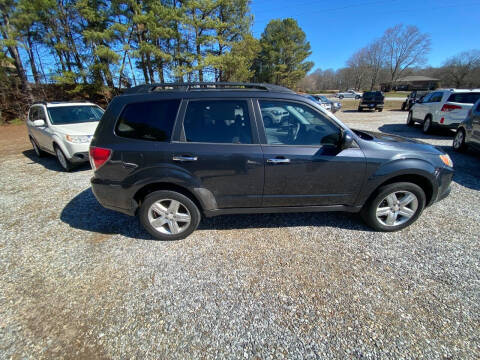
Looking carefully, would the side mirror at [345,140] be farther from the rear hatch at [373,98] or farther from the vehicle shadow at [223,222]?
the rear hatch at [373,98]

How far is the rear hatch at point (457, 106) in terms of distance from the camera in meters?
7.23

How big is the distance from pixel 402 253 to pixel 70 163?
673 cm

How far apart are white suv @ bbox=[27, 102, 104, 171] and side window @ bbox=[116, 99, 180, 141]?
3.37 m

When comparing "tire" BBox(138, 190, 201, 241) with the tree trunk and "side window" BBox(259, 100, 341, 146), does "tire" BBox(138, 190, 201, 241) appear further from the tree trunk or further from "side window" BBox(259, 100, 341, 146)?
the tree trunk

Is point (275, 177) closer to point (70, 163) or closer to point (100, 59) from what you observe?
point (70, 163)

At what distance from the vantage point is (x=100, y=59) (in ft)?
47.0

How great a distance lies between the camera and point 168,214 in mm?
2607

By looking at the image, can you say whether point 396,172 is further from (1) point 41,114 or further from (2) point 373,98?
(2) point 373,98

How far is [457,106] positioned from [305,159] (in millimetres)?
8874

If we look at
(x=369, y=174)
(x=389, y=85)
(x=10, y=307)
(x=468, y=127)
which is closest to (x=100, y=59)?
(x=10, y=307)

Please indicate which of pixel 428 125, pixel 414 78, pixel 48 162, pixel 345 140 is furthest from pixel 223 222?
pixel 414 78

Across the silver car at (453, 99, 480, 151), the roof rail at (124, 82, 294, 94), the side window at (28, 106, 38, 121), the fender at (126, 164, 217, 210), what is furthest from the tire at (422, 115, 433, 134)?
the side window at (28, 106, 38, 121)

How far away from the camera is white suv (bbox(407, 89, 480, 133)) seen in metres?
7.29

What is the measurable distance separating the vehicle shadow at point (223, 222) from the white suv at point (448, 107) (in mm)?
7921
